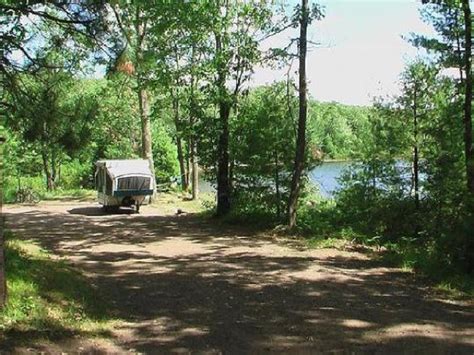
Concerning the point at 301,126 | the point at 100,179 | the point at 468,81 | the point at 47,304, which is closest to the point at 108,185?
the point at 100,179

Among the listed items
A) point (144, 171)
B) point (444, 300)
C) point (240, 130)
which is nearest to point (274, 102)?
point (240, 130)

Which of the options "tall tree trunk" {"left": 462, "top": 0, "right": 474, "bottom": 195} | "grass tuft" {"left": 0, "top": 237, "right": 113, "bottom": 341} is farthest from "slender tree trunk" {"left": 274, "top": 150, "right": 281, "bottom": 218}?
"grass tuft" {"left": 0, "top": 237, "right": 113, "bottom": 341}

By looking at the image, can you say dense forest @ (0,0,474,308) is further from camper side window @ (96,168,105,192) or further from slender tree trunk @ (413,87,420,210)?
camper side window @ (96,168,105,192)

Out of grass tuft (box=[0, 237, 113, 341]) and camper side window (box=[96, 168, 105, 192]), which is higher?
camper side window (box=[96, 168, 105, 192])

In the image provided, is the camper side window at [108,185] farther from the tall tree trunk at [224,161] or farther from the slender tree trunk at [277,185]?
the slender tree trunk at [277,185]

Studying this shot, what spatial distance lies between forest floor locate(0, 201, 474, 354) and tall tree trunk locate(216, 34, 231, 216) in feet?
9.89

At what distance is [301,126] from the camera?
48.8 ft

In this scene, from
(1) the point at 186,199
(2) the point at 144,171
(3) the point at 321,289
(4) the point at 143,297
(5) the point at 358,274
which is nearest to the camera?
(4) the point at 143,297

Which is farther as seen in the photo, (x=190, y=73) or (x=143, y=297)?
(x=190, y=73)

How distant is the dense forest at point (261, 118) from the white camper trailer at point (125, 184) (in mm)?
2402

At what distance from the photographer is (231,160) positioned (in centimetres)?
1730

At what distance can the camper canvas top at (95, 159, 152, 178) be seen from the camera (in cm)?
2142

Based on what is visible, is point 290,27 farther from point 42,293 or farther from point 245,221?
point 42,293

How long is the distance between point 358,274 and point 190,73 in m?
9.80
